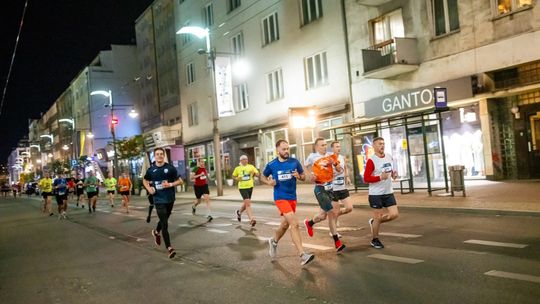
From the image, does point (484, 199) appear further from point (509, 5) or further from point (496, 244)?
point (509, 5)

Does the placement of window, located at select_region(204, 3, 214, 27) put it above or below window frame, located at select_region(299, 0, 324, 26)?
above

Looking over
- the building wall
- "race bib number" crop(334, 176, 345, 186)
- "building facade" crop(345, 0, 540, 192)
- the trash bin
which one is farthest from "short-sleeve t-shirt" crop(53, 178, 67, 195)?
the trash bin

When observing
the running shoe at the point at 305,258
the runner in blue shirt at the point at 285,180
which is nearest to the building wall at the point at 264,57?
the runner in blue shirt at the point at 285,180

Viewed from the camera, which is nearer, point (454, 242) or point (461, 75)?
point (454, 242)

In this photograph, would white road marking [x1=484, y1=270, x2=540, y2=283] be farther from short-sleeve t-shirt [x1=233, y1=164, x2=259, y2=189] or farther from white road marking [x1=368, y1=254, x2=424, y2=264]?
short-sleeve t-shirt [x1=233, y1=164, x2=259, y2=189]

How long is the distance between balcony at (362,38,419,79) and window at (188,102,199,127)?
67.1ft

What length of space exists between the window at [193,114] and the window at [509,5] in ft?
84.8

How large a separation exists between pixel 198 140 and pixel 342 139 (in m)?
17.3

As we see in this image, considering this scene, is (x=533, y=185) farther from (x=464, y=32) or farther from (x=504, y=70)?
(x=464, y=32)

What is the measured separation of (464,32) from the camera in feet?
60.1

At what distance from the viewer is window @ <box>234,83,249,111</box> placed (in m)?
32.7

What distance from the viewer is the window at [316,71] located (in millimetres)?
25266

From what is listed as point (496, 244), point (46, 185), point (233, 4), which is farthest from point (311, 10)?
point (496, 244)

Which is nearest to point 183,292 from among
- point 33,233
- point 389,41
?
point 33,233
